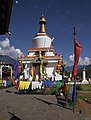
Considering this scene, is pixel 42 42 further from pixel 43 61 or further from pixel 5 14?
pixel 5 14

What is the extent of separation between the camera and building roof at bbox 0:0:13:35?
6258 millimetres

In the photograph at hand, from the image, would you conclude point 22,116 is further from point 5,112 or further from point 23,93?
point 23,93

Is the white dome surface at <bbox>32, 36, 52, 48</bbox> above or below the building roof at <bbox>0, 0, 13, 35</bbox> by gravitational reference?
above

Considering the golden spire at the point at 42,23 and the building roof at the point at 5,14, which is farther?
the golden spire at the point at 42,23

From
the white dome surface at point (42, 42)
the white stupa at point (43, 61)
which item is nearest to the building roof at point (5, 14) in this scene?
the white stupa at point (43, 61)

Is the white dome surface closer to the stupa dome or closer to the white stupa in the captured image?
the stupa dome

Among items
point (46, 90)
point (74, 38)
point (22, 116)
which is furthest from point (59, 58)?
point (22, 116)

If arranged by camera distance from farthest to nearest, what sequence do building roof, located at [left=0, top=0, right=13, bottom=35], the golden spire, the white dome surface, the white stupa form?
1. the golden spire
2. the white dome surface
3. the white stupa
4. building roof, located at [left=0, top=0, right=13, bottom=35]

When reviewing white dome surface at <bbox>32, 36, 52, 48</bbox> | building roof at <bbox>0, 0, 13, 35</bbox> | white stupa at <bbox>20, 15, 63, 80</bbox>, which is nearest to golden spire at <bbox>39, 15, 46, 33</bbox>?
white dome surface at <bbox>32, 36, 52, 48</bbox>

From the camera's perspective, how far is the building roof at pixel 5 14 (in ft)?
20.5

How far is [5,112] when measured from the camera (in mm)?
10562

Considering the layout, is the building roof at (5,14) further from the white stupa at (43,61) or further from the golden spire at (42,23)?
the golden spire at (42,23)

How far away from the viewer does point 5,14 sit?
7.41 m

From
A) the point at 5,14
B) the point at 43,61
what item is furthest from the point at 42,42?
the point at 5,14
